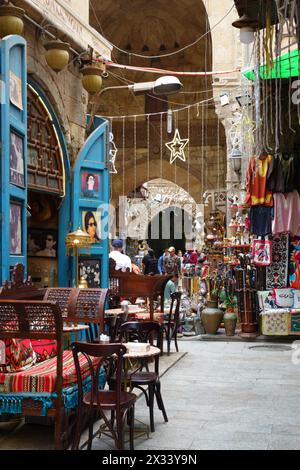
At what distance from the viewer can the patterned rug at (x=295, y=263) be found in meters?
11.1

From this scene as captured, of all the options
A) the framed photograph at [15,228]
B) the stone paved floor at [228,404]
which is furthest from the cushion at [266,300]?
the framed photograph at [15,228]

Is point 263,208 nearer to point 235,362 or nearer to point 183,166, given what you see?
point 235,362

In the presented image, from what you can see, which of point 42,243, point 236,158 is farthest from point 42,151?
point 236,158

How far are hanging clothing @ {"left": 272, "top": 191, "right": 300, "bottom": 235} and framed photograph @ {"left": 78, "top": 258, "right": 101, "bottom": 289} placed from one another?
126 inches

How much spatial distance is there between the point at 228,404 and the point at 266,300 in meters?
4.96

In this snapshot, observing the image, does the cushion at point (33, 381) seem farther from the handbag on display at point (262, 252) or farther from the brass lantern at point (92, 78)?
the handbag on display at point (262, 252)

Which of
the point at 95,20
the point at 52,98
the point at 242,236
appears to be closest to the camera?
the point at 52,98

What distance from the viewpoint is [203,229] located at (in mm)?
21859

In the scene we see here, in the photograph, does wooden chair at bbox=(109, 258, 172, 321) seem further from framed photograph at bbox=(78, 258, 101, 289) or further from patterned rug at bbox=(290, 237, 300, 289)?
patterned rug at bbox=(290, 237, 300, 289)

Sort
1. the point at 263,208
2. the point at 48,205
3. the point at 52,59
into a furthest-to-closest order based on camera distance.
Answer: the point at 263,208 → the point at 48,205 → the point at 52,59

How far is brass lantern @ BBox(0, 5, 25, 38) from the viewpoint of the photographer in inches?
274

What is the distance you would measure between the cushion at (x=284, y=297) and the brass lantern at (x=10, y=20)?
6358 millimetres
